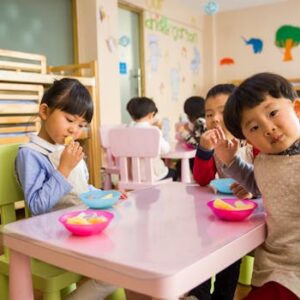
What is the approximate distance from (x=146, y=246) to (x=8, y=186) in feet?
2.14

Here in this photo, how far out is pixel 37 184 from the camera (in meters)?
1.12

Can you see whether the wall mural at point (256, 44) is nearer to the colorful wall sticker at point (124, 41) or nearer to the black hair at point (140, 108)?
the colorful wall sticker at point (124, 41)

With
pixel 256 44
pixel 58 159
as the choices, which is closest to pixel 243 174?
pixel 58 159

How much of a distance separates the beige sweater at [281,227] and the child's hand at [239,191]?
0.16m

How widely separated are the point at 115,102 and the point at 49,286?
126 inches

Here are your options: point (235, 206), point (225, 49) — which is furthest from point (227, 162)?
point (225, 49)

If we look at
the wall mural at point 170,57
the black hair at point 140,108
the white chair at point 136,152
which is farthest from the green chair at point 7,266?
the wall mural at point 170,57

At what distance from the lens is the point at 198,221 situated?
0.83 m

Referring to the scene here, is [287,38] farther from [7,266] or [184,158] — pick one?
[7,266]

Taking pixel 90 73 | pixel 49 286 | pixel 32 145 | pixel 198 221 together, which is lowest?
pixel 49 286

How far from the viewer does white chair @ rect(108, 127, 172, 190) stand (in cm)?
229

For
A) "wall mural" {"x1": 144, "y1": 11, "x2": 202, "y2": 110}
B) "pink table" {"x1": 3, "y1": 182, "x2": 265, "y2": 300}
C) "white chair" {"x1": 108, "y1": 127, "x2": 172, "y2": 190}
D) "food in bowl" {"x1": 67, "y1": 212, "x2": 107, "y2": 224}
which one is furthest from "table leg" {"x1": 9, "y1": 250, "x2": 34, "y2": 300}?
"wall mural" {"x1": 144, "y1": 11, "x2": 202, "y2": 110}

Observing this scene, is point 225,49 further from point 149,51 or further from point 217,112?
point 217,112

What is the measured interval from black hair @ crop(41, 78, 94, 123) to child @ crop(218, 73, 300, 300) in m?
0.54
